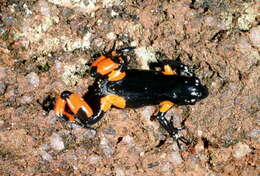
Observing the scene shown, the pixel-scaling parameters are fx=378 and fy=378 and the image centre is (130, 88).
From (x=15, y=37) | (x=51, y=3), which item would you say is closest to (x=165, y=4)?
(x=51, y=3)

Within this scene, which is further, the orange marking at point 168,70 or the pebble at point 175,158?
the orange marking at point 168,70

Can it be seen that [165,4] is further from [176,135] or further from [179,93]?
[176,135]

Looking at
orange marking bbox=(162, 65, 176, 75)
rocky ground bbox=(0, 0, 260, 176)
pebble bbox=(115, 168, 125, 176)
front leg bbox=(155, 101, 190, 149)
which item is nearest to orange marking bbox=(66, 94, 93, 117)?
rocky ground bbox=(0, 0, 260, 176)

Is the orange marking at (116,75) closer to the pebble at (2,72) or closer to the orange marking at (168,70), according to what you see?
the orange marking at (168,70)

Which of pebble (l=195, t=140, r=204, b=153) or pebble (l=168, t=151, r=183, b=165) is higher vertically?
pebble (l=195, t=140, r=204, b=153)

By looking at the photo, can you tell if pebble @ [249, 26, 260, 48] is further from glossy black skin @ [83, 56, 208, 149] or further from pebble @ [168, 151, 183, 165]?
pebble @ [168, 151, 183, 165]

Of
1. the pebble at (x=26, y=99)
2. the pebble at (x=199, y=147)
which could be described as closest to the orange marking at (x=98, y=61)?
the pebble at (x=26, y=99)
